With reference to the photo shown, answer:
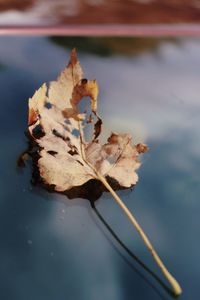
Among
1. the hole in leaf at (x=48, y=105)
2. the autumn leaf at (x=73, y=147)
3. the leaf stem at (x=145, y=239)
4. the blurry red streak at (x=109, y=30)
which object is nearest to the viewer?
the leaf stem at (x=145, y=239)

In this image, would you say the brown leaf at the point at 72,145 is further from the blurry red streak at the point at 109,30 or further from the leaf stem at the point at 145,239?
the blurry red streak at the point at 109,30

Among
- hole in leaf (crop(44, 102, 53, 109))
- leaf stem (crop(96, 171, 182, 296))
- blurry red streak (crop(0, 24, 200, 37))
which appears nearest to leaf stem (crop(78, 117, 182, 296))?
leaf stem (crop(96, 171, 182, 296))

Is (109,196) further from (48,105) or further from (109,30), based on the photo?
(109,30)

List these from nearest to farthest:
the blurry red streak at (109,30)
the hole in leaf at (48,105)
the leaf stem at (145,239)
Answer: the leaf stem at (145,239) < the hole in leaf at (48,105) < the blurry red streak at (109,30)

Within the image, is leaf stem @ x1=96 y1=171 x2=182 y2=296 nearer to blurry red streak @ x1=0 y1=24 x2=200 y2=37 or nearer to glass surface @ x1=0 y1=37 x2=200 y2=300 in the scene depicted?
glass surface @ x1=0 y1=37 x2=200 y2=300

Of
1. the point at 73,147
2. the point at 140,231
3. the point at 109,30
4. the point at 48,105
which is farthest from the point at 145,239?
the point at 109,30

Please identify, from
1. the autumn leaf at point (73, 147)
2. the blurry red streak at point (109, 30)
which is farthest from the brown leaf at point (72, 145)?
the blurry red streak at point (109, 30)

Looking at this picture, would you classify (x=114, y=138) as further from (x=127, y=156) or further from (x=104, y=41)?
(x=104, y=41)

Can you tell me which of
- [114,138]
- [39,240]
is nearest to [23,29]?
[114,138]
